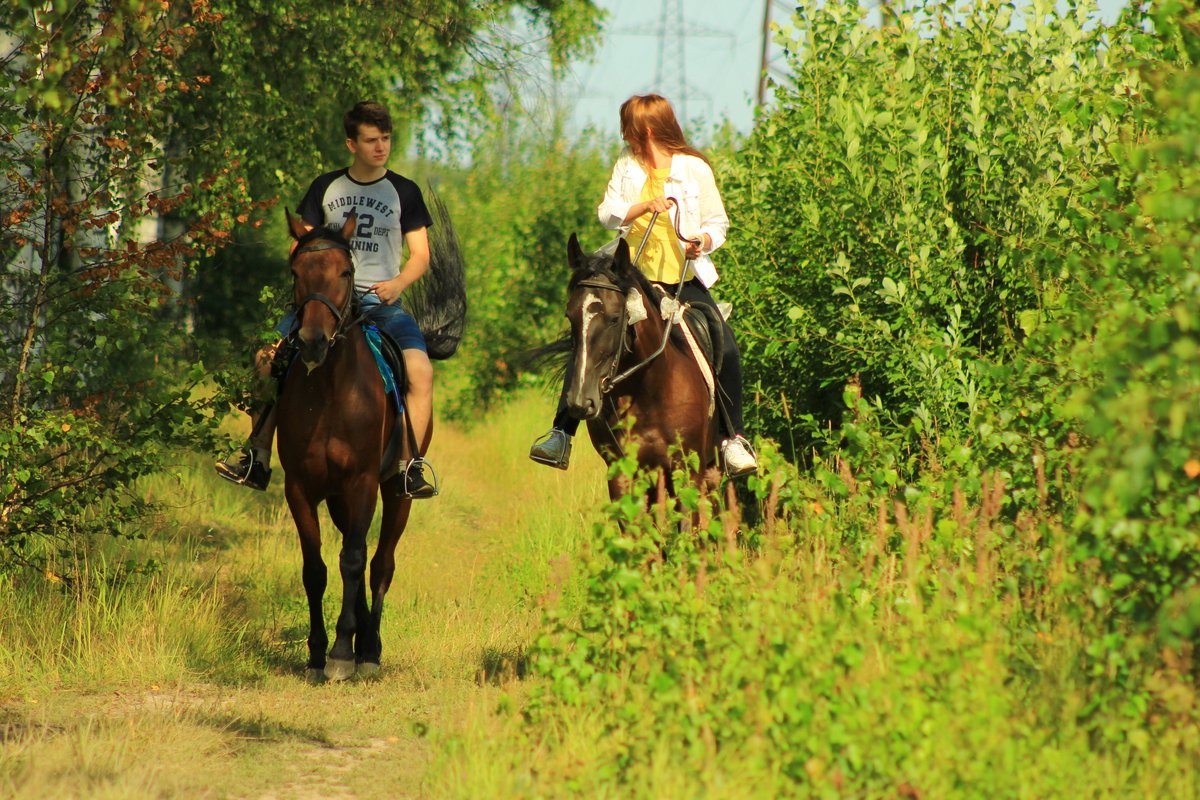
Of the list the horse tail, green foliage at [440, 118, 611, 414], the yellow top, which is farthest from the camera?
green foliage at [440, 118, 611, 414]

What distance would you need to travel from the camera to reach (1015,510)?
260 inches

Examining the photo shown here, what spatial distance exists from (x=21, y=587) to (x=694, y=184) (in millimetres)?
4576

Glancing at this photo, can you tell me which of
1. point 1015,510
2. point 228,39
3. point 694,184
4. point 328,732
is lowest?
point 328,732

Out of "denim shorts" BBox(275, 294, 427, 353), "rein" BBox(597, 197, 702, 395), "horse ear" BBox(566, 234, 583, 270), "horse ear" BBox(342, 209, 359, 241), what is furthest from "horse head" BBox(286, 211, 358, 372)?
"rein" BBox(597, 197, 702, 395)

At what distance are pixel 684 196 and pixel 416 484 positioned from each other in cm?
232

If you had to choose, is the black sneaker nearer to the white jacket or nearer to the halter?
the halter

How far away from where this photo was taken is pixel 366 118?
7.94 meters

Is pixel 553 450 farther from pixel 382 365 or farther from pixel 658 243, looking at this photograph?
pixel 658 243

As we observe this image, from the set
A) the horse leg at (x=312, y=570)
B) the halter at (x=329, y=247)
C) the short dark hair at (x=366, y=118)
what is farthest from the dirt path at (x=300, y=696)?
the short dark hair at (x=366, y=118)

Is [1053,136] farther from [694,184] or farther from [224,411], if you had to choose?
[224,411]

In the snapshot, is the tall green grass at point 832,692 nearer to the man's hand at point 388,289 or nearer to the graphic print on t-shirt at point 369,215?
the man's hand at point 388,289

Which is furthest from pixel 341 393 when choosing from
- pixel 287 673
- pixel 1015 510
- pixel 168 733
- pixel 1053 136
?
pixel 1053 136

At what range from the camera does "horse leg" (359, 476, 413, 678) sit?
804 cm

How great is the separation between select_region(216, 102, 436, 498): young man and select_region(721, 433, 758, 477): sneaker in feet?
5.74
